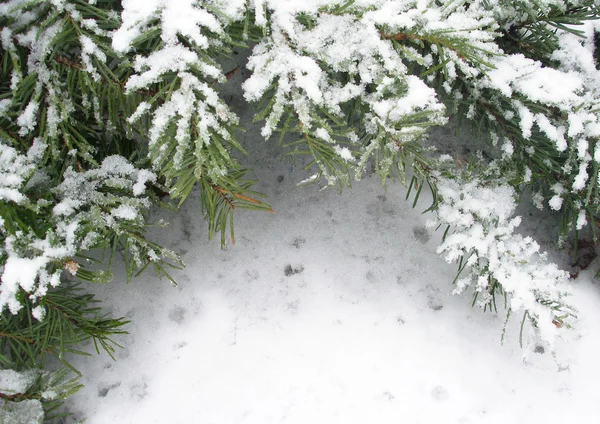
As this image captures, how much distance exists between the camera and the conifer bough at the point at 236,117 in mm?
865

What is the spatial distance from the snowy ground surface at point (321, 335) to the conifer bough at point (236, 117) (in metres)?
0.21

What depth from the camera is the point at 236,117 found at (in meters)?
0.91

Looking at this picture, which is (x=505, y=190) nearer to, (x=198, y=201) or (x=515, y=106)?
(x=515, y=106)

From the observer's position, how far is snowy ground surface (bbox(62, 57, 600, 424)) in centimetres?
125

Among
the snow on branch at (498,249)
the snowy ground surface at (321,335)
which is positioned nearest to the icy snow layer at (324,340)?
the snowy ground surface at (321,335)

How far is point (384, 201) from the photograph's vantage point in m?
1.46

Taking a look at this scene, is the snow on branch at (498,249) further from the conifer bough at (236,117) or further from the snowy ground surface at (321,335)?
the snowy ground surface at (321,335)

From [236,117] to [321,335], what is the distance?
691mm

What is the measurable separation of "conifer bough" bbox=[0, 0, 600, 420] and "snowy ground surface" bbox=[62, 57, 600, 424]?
0.21 m

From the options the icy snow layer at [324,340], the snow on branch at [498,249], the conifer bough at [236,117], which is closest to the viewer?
the conifer bough at [236,117]

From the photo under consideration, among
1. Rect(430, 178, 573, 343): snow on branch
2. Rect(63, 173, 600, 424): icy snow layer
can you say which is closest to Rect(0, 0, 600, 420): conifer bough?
Rect(430, 178, 573, 343): snow on branch

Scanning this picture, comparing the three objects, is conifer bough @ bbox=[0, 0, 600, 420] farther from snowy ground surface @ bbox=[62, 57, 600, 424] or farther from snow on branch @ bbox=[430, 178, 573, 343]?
snowy ground surface @ bbox=[62, 57, 600, 424]

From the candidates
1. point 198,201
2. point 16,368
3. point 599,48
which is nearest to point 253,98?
point 198,201

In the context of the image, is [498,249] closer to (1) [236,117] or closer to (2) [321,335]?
(2) [321,335]
